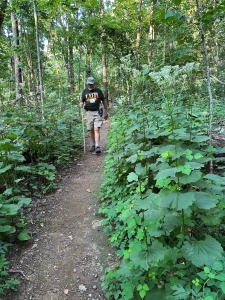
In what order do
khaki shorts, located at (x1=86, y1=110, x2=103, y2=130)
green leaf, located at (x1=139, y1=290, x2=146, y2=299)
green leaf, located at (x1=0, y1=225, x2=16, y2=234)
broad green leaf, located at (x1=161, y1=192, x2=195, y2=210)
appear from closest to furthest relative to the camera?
broad green leaf, located at (x1=161, y1=192, x2=195, y2=210) < green leaf, located at (x1=139, y1=290, x2=146, y2=299) < green leaf, located at (x1=0, y1=225, x2=16, y2=234) < khaki shorts, located at (x1=86, y1=110, x2=103, y2=130)

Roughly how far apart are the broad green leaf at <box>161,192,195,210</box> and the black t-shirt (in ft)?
17.2

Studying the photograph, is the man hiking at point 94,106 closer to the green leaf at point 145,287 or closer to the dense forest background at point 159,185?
the dense forest background at point 159,185

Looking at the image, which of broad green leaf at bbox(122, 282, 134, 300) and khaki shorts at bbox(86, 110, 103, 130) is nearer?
broad green leaf at bbox(122, 282, 134, 300)

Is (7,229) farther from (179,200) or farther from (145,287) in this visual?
(179,200)

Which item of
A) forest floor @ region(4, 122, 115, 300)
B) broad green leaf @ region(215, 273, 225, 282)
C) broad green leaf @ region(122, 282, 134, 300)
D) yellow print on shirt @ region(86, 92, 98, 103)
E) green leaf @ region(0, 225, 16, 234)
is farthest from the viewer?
yellow print on shirt @ region(86, 92, 98, 103)

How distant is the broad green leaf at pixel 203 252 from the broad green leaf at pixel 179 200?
418mm

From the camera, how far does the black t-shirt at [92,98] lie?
6.59 m

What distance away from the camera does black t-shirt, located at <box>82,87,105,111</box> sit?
6.59 metres

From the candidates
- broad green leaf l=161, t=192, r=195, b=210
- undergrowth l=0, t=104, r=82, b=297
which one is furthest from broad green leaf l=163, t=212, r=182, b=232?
undergrowth l=0, t=104, r=82, b=297

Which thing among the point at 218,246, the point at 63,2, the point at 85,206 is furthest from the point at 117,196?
the point at 63,2

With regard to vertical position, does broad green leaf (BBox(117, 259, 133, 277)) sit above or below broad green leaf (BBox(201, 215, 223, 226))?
below

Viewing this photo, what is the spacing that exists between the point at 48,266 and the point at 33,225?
923mm

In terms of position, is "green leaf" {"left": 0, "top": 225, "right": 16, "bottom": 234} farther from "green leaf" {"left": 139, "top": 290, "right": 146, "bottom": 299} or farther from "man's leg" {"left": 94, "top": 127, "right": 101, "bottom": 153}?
"man's leg" {"left": 94, "top": 127, "right": 101, "bottom": 153}

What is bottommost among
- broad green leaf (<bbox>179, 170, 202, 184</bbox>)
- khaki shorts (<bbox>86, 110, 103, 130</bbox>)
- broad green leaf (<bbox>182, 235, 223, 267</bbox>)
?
broad green leaf (<bbox>182, 235, 223, 267</bbox>)
